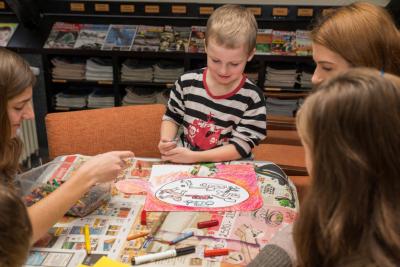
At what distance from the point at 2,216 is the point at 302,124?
21.1 inches

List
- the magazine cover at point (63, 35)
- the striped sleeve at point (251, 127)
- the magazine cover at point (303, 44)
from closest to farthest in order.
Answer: the striped sleeve at point (251, 127)
the magazine cover at point (303, 44)
the magazine cover at point (63, 35)

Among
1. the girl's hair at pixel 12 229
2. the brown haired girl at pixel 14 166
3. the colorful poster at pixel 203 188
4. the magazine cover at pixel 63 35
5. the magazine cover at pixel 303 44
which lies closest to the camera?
the girl's hair at pixel 12 229

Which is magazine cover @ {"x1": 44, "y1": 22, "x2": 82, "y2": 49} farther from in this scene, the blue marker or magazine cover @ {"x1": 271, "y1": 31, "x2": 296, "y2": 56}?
the blue marker

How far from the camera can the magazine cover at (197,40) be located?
2891mm

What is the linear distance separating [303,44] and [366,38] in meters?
1.69

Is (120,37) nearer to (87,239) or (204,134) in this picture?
(204,134)

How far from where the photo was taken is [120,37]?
2.99 meters

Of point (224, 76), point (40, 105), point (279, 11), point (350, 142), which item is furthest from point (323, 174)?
point (40, 105)

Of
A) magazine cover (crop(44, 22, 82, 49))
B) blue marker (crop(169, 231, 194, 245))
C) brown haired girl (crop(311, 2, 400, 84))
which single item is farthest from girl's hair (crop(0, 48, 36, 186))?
magazine cover (crop(44, 22, 82, 49))

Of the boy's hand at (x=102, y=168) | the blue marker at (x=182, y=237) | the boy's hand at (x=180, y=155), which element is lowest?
the blue marker at (x=182, y=237)

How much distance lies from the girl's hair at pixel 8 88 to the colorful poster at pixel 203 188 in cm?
43

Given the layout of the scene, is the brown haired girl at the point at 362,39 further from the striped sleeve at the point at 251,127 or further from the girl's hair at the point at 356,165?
the girl's hair at the point at 356,165

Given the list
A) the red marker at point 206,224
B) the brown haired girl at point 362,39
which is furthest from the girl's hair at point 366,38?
the red marker at point 206,224

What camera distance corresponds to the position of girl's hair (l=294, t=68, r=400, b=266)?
0.70m
